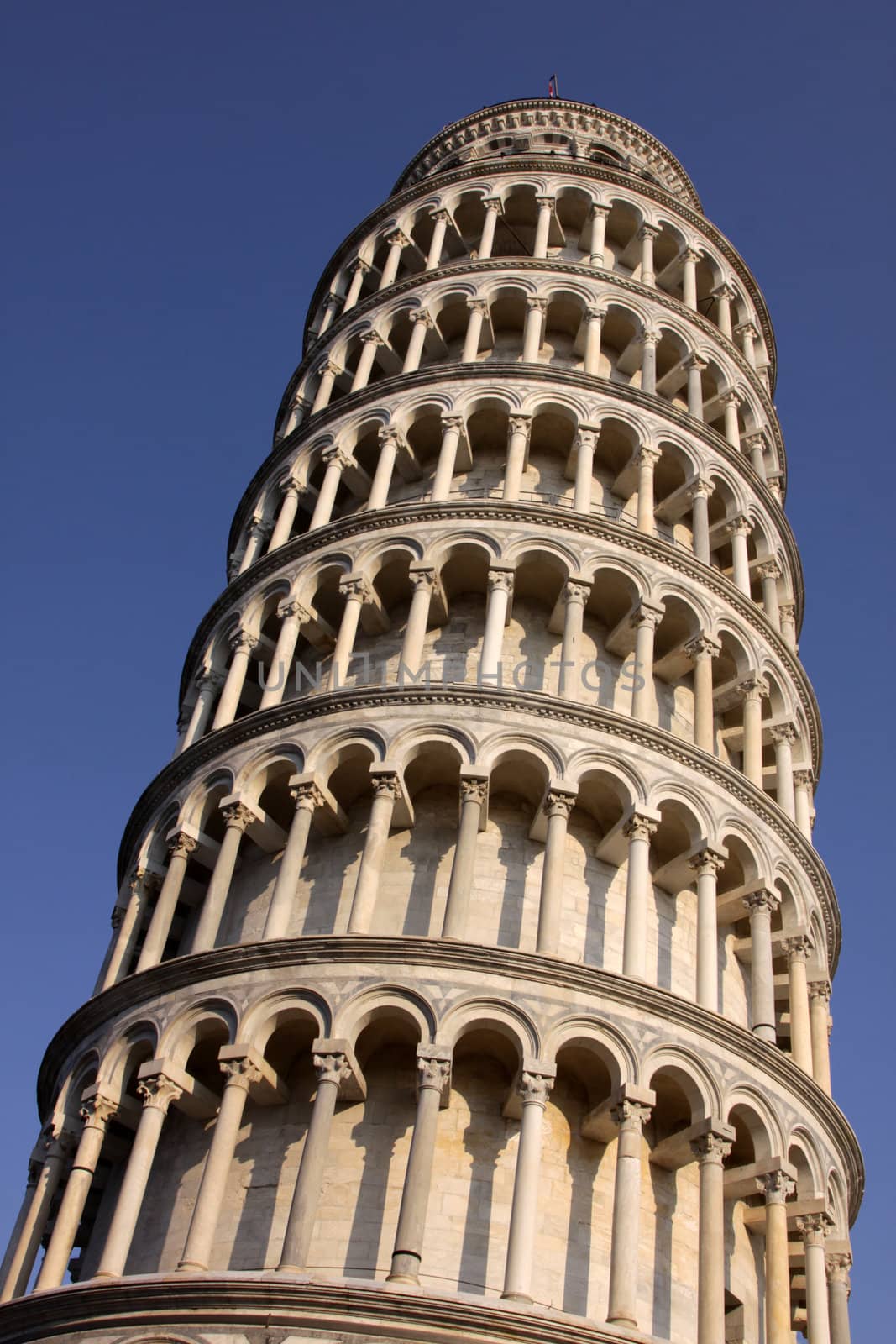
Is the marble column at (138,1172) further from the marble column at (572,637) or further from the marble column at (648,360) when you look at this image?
the marble column at (648,360)

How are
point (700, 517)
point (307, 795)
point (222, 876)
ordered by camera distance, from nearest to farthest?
1. point (222, 876)
2. point (307, 795)
3. point (700, 517)

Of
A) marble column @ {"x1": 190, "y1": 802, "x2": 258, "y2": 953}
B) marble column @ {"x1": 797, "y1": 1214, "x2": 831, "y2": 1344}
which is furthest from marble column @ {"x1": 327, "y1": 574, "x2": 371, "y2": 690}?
marble column @ {"x1": 797, "y1": 1214, "x2": 831, "y2": 1344}

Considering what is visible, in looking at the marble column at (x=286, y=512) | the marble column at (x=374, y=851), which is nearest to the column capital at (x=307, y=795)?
the marble column at (x=374, y=851)

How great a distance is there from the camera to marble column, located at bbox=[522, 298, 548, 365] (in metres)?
25.8

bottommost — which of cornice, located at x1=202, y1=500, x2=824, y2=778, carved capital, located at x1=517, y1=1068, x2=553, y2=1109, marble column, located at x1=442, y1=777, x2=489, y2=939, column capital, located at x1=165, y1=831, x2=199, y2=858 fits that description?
carved capital, located at x1=517, y1=1068, x2=553, y2=1109

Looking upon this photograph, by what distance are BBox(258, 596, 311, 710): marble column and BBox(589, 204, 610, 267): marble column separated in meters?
10.1

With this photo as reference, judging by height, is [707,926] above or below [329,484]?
below

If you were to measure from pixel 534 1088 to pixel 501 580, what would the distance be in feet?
26.8

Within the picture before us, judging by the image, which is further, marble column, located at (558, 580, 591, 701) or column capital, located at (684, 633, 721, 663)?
column capital, located at (684, 633, 721, 663)

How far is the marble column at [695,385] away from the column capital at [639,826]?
964cm

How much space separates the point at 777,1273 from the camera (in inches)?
628

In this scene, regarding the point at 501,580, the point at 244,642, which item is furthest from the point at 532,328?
the point at 244,642

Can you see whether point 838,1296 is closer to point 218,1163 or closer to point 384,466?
point 218,1163

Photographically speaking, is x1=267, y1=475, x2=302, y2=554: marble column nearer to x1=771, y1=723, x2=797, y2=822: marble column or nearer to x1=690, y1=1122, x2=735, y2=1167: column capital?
x1=771, y1=723, x2=797, y2=822: marble column
